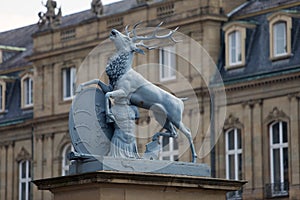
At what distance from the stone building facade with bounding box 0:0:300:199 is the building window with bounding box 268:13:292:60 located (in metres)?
0.21

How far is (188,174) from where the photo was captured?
25.0 meters

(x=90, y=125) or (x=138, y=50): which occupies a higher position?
(x=138, y=50)

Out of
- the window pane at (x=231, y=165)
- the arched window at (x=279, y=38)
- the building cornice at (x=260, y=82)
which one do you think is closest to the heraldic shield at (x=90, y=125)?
the building cornice at (x=260, y=82)

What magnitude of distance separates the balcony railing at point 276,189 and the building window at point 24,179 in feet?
76.7

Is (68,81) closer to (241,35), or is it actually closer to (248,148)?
(241,35)

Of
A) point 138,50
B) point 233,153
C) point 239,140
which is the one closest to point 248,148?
point 239,140

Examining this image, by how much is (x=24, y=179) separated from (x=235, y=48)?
2217cm

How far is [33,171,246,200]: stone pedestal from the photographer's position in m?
23.9

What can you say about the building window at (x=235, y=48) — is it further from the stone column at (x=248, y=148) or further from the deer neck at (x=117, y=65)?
the deer neck at (x=117, y=65)

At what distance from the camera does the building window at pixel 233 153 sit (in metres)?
72.6

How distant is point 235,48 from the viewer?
73.5 m

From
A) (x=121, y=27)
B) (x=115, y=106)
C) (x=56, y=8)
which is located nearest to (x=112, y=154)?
(x=115, y=106)

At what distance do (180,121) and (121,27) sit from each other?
5412cm

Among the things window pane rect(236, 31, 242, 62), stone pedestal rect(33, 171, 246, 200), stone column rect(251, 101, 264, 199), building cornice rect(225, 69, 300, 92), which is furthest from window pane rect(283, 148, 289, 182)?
stone pedestal rect(33, 171, 246, 200)
